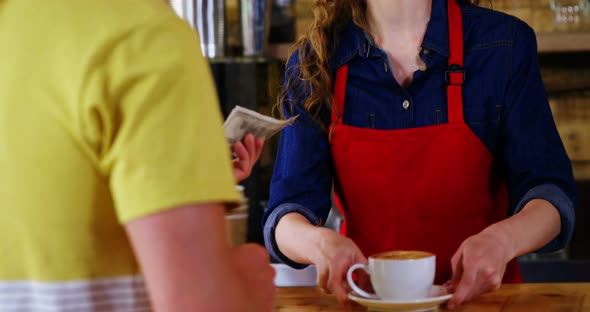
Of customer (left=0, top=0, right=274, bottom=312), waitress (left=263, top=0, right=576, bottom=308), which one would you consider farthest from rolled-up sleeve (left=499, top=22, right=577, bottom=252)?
customer (left=0, top=0, right=274, bottom=312)

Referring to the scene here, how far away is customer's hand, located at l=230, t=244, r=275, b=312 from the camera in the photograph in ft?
2.29

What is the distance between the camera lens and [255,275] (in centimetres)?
73

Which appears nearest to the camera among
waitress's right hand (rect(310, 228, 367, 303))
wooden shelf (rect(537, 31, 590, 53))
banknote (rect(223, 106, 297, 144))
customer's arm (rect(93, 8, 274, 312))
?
customer's arm (rect(93, 8, 274, 312))

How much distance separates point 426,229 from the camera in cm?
174

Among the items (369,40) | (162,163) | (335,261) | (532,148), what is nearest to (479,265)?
(335,261)

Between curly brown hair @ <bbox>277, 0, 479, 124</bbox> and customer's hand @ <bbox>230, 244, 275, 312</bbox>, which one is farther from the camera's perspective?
curly brown hair @ <bbox>277, 0, 479, 124</bbox>

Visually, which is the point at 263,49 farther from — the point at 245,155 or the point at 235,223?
the point at 245,155

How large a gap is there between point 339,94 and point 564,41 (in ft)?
4.24

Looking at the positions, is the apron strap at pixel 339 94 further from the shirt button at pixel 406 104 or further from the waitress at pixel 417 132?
the shirt button at pixel 406 104

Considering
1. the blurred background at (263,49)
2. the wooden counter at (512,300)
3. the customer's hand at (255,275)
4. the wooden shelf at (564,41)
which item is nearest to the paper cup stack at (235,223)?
the customer's hand at (255,275)

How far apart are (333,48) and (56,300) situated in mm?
1253

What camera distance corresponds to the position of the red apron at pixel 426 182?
1.71 m

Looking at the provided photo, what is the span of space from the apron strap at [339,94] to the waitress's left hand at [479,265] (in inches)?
18.7

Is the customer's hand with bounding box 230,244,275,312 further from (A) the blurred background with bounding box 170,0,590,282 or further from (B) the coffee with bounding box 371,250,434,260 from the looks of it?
(A) the blurred background with bounding box 170,0,590,282
